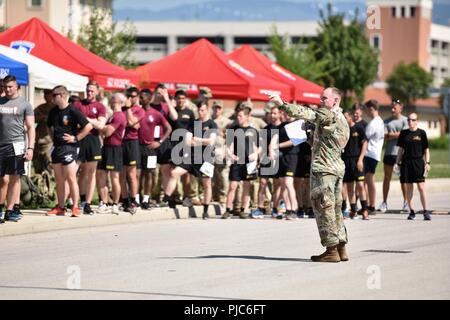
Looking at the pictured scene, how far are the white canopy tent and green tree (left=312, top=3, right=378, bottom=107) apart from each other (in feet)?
225

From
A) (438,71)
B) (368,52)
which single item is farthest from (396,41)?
(368,52)

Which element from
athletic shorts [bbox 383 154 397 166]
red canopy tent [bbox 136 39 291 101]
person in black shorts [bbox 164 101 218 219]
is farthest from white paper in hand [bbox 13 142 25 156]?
athletic shorts [bbox 383 154 397 166]

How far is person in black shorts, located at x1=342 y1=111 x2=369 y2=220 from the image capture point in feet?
65.3

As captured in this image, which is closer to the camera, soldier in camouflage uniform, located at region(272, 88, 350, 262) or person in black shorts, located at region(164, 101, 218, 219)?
soldier in camouflage uniform, located at region(272, 88, 350, 262)

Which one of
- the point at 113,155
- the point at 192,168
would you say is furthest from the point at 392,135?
the point at 113,155

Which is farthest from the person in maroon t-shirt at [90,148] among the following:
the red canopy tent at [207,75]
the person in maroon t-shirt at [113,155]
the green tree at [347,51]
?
the green tree at [347,51]

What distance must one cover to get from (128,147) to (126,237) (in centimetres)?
350

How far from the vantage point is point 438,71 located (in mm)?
159375

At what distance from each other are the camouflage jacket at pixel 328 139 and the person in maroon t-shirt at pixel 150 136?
23.9 ft

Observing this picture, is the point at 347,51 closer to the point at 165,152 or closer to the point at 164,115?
the point at 164,115

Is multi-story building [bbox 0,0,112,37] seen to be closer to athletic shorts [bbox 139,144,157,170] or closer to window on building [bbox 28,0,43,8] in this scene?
window on building [bbox 28,0,43,8]

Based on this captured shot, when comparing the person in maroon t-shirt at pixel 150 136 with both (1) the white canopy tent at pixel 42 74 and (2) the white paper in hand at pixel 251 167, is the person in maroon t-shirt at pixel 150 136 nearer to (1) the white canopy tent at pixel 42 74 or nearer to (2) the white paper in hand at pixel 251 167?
(1) the white canopy tent at pixel 42 74

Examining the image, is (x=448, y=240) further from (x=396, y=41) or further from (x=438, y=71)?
(x=438, y=71)

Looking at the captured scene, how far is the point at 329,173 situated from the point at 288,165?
6751mm
